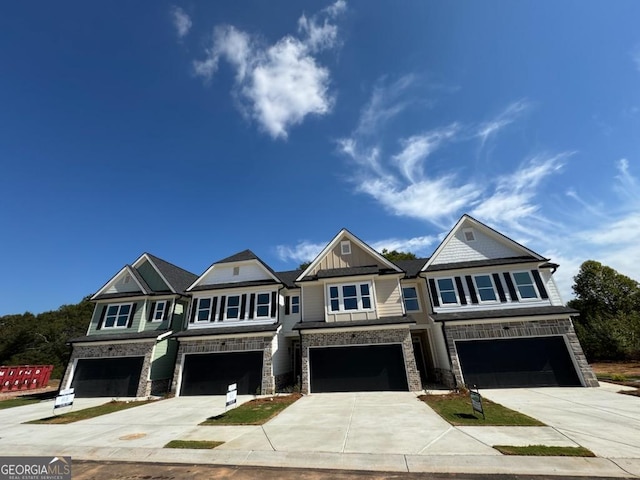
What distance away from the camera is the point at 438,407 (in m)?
11.1

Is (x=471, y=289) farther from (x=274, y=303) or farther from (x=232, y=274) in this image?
(x=232, y=274)

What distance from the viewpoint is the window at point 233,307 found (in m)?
19.5

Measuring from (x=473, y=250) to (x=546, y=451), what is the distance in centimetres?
1419

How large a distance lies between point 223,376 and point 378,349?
1007 centimetres

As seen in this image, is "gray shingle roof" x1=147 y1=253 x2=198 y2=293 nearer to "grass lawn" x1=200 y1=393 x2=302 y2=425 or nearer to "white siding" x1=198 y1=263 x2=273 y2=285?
"white siding" x1=198 y1=263 x2=273 y2=285

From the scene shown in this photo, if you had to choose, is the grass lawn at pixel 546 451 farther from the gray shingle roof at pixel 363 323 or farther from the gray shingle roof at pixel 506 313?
the gray shingle roof at pixel 506 313

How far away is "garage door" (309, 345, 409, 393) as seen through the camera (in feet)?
51.6

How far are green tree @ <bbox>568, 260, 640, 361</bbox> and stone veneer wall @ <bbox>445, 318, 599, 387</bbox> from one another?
51.8ft

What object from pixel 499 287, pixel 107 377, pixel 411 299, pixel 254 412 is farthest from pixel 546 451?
pixel 107 377

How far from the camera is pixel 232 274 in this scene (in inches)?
826

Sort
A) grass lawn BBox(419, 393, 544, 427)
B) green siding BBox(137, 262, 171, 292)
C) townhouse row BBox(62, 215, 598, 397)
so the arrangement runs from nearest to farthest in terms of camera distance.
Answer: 1. grass lawn BBox(419, 393, 544, 427)
2. townhouse row BBox(62, 215, 598, 397)
3. green siding BBox(137, 262, 171, 292)

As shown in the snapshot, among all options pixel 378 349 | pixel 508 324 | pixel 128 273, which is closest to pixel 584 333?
pixel 508 324

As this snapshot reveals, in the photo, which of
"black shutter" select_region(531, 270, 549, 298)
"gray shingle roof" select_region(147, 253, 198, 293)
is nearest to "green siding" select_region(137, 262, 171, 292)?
"gray shingle roof" select_region(147, 253, 198, 293)

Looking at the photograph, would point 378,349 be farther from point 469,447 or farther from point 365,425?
point 469,447
